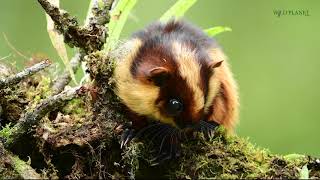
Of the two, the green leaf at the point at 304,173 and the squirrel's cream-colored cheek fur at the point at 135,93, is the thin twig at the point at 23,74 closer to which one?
the squirrel's cream-colored cheek fur at the point at 135,93

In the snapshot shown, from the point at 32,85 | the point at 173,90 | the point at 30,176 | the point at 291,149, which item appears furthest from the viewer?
the point at 291,149

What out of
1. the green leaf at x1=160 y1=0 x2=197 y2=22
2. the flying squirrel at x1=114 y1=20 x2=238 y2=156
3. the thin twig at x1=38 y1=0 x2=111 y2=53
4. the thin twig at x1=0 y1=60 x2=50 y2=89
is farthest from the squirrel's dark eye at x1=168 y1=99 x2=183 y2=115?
the green leaf at x1=160 y1=0 x2=197 y2=22

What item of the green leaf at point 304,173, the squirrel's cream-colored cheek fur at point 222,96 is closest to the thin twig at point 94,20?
the squirrel's cream-colored cheek fur at point 222,96

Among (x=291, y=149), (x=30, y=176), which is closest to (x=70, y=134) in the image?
(x=30, y=176)

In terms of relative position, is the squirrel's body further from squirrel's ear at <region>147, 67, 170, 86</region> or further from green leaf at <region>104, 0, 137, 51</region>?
green leaf at <region>104, 0, 137, 51</region>

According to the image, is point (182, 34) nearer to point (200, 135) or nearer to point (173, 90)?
point (173, 90)

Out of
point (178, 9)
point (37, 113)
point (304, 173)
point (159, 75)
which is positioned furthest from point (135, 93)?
point (304, 173)
